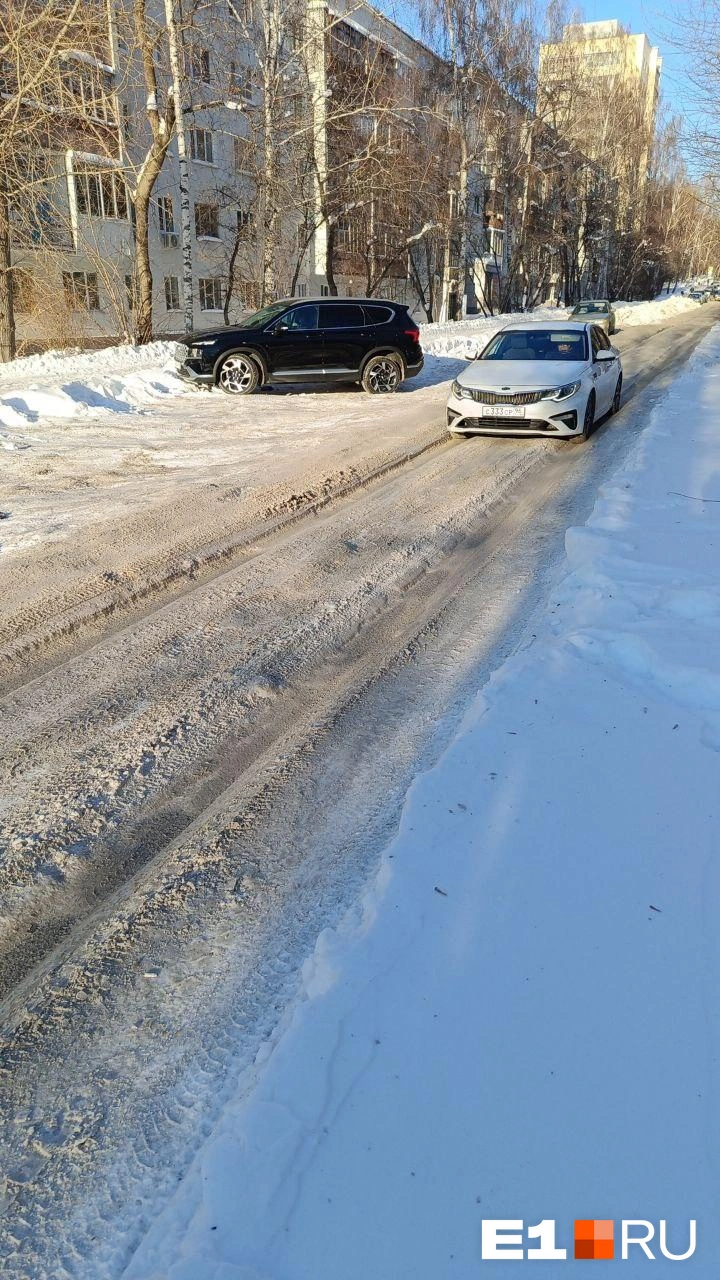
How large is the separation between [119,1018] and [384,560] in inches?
176

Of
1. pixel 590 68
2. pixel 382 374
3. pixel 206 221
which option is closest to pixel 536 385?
pixel 382 374

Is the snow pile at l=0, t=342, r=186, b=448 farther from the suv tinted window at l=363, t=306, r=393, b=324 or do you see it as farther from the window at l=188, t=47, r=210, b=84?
the window at l=188, t=47, r=210, b=84

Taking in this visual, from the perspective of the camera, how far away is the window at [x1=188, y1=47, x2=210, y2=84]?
74.6 feet

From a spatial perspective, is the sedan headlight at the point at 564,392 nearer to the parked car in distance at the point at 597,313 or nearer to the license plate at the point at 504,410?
the license plate at the point at 504,410

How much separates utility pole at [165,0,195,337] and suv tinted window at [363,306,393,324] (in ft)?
18.7

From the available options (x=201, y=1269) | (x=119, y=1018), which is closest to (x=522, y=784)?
(x=119, y=1018)

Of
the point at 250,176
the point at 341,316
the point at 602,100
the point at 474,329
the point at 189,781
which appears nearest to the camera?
the point at 189,781

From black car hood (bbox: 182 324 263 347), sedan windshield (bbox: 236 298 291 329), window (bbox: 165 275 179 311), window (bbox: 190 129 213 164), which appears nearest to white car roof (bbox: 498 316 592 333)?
sedan windshield (bbox: 236 298 291 329)

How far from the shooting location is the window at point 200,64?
74.6 ft

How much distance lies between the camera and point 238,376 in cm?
1522

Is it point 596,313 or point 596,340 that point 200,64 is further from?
point 596,340

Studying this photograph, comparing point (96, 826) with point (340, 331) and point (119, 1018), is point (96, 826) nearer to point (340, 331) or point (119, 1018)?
point (119, 1018)

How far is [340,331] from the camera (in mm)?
15461

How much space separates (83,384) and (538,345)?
23.8 ft
